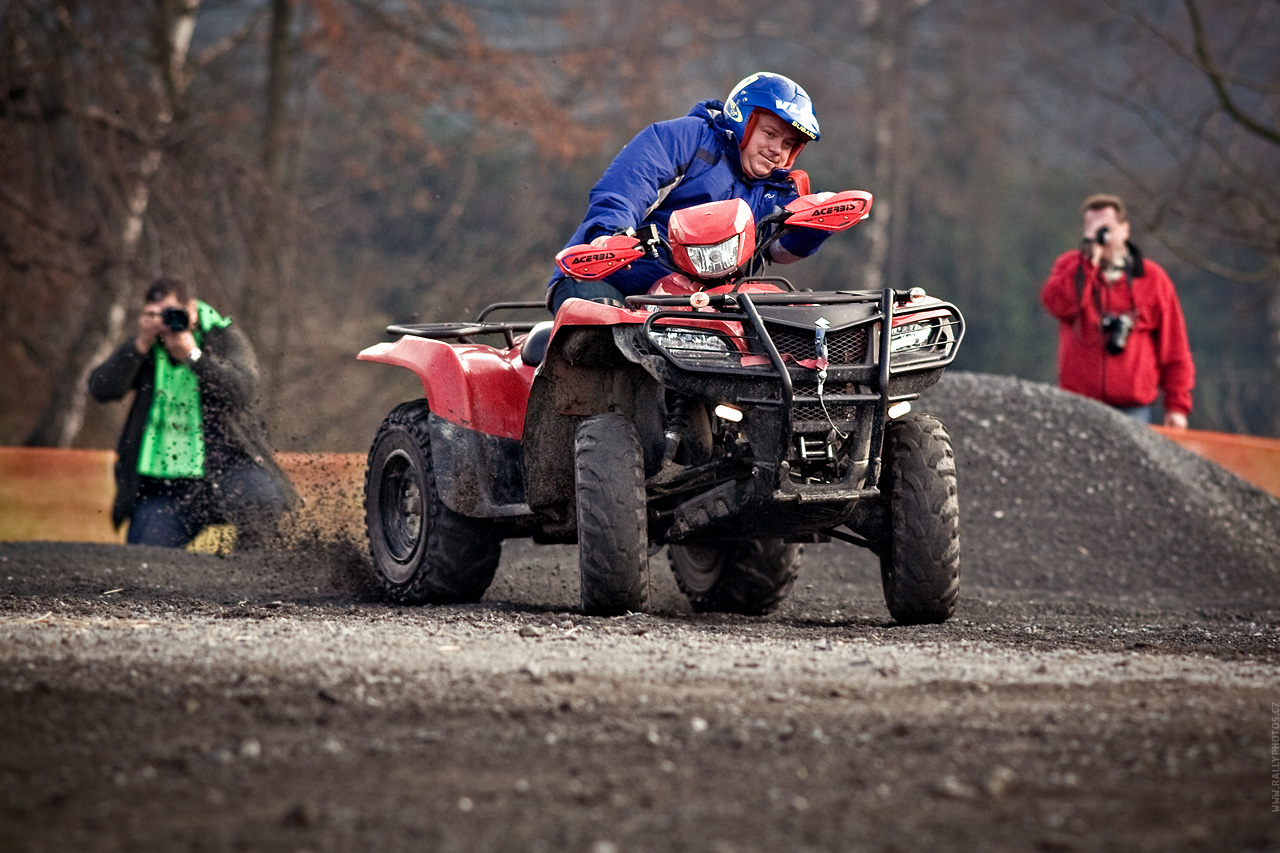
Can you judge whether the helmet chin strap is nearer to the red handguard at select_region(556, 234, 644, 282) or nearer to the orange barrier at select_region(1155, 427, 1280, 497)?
the red handguard at select_region(556, 234, 644, 282)

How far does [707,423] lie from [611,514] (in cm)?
66

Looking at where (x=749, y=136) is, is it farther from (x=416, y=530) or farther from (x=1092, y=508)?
(x=1092, y=508)

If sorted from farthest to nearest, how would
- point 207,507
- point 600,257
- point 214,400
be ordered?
point 207,507 < point 214,400 < point 600,257

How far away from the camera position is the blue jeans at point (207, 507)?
9383 mm

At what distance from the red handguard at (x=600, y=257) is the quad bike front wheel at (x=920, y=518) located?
1.31 m

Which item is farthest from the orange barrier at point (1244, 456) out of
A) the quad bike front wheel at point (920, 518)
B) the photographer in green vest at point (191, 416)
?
the photographer in green vest at point (191, 416)

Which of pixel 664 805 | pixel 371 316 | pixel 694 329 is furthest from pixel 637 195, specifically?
pixel 371 316

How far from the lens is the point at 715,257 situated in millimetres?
6262

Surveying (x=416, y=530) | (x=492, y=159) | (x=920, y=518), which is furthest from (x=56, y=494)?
(x=492, y=159)

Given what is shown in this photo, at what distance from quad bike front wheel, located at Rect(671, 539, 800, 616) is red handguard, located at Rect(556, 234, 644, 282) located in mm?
2033

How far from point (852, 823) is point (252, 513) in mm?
6693

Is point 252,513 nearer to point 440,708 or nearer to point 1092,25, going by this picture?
point 440,708

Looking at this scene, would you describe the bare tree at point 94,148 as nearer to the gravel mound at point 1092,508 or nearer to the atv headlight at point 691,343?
the gravel mound at point 1092,508

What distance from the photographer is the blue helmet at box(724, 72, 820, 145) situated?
6.67m
